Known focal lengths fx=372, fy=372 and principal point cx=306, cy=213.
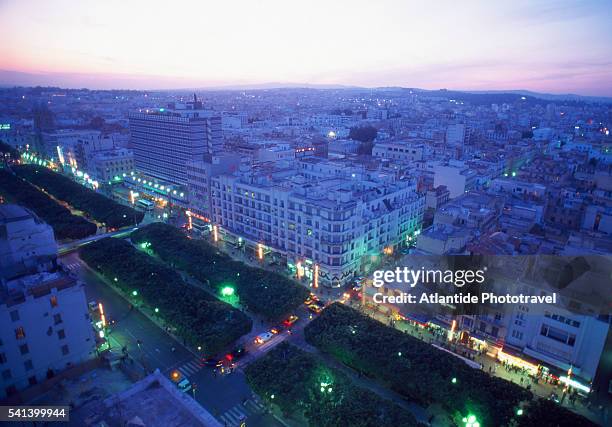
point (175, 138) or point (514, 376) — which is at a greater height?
point (175, 138)

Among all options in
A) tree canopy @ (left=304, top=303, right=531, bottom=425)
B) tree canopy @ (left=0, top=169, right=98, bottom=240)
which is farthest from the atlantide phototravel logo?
tree canopy @ (left=0, top=169, right=98, bottom=240)

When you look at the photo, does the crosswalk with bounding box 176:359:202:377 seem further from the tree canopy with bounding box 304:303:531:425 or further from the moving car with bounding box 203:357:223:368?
the tree canopy with bounding box 304:303:531:425

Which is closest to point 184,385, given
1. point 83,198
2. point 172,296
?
point 172,296

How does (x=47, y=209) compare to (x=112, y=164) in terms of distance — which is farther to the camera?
(x=112, y=164)

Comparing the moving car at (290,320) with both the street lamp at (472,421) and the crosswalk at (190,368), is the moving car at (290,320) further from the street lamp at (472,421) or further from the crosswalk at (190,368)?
the street lamp at (472,421)

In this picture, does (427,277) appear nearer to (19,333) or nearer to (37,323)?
(37,323)
